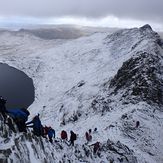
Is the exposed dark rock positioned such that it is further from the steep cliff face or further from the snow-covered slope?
the steep cliff face

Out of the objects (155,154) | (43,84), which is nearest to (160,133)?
(155,154)

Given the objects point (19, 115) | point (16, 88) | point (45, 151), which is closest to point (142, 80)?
point (45, 151)

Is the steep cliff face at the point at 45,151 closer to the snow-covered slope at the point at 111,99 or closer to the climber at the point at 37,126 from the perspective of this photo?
the snow-covered slope at the point at 111,99

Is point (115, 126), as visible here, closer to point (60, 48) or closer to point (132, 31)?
point (132, 31)

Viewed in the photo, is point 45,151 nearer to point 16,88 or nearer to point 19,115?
point 19,115

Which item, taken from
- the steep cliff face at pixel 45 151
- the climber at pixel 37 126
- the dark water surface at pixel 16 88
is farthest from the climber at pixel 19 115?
the dark water surface at pixel 16 88

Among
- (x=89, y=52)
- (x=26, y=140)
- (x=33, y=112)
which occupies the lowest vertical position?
(x=33, y=112)
